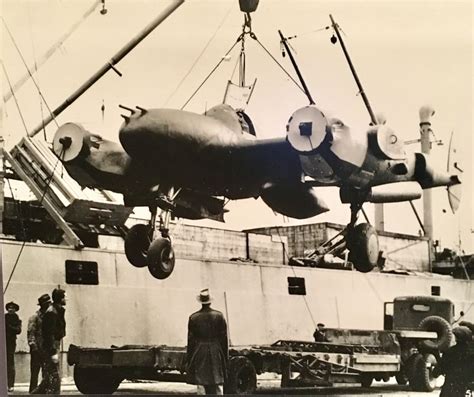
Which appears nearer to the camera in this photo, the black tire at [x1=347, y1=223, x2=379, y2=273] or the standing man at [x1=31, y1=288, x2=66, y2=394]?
the standing man at [x1=31, y1=288, x2=66, y2=394]

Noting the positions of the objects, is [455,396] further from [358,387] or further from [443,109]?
[443,109]

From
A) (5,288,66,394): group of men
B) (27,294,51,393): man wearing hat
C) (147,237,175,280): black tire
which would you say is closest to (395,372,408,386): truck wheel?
(147,237,175,280): black tire

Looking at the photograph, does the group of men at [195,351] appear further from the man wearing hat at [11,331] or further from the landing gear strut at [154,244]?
the landing gear strut at [154,244]

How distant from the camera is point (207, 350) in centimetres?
680

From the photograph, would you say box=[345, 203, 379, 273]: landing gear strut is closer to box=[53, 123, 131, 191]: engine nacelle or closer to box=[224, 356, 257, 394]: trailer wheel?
box=[224, 356, 257, 394]: trailer wheel

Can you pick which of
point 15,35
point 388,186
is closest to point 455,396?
point 388,186

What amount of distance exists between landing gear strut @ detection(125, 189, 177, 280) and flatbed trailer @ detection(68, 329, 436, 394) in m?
0.59

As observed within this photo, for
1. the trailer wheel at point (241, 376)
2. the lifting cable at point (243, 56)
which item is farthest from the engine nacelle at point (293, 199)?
the trailer wheel at point (241, 376)

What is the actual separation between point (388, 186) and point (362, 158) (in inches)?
20.4

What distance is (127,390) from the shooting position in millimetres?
6926

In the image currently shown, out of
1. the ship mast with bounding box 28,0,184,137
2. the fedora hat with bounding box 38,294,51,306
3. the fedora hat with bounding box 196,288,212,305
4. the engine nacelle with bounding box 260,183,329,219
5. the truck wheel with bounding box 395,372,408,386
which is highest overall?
the ship mast with bounding box 28,0,184,137

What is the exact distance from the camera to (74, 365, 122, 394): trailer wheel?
688 cm

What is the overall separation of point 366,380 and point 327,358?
49 centimetres

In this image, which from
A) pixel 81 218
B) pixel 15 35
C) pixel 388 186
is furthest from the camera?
pixel 81 218
